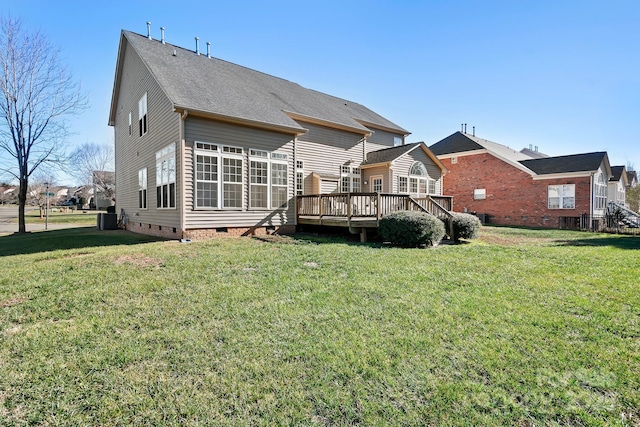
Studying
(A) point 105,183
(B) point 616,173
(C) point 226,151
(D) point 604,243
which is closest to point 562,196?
(B) point 616,173

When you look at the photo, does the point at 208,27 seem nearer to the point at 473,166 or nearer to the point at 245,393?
the point at 245,393

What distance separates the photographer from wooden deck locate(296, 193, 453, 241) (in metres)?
10.6

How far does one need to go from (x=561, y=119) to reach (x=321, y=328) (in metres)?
22.4

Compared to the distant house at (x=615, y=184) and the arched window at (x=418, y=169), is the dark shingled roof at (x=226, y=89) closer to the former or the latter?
the arched window at (x=418, y=169)

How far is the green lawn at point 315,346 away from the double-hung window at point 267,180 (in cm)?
532

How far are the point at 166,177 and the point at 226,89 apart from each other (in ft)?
13.8

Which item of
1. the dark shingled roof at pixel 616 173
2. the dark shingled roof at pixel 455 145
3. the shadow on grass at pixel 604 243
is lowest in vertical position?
the shadow on grass at pixel 604 243

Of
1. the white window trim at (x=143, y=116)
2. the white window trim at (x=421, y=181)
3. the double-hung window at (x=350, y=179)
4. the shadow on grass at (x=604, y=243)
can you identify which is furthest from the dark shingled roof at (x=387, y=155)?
the white window trim at (x=143, y=116)

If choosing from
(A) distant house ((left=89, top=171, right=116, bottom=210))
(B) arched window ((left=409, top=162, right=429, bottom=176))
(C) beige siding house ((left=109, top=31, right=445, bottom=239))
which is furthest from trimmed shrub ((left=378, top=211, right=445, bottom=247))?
(A) distant house ((left=89, top=171, right=116, bottom=210))

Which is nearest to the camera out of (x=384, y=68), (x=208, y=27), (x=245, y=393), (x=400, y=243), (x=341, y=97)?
(x=245, y=393)

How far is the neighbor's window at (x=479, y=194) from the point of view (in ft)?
74.2

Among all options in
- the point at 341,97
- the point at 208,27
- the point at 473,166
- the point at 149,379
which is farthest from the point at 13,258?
the point at 473,166

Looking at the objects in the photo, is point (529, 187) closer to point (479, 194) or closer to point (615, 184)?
point (479, 194)

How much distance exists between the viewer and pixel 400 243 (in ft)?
31.0
